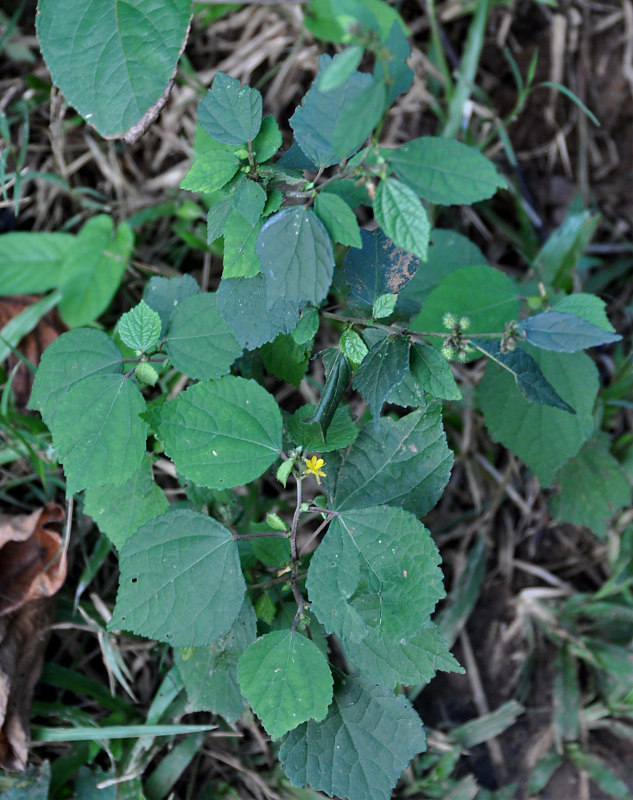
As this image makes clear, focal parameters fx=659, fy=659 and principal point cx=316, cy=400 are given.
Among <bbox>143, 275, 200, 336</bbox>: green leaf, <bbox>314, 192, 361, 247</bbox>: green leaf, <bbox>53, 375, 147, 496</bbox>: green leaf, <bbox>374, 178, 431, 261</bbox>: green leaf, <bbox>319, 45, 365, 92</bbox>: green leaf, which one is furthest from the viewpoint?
<bbox>143, 275, 200, 336</bbox>: green leaf

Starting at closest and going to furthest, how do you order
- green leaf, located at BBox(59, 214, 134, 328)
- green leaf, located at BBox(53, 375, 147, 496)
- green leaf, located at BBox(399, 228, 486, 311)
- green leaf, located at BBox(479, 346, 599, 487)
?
green leaf, located at BBox(53, 375, 147, 496)
green leaf, located at BBox(479, 346, 599, 487)
green leaf, located at BBox(399, 228, 486, 311)
green leaf, located at BBox(59, 214, 134, 328)

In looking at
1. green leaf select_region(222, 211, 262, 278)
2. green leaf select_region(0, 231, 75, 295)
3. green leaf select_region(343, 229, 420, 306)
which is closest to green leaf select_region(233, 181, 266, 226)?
green leaf select_region(222, 211, 262, 278)

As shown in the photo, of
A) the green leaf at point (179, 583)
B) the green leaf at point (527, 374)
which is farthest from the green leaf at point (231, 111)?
the green leaf at point (179, 583)

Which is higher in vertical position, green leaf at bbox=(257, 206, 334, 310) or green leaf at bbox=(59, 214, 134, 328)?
green leaf at bbox=(257, 206, 334, 310)

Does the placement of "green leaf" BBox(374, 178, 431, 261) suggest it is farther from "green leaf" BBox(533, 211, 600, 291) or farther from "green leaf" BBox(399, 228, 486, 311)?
"green leaf" BBox(533, 211, 600, 291)

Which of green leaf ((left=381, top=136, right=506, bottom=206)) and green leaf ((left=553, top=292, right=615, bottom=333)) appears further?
green leaf ((left=553, top=292, right=615, bottom=333))

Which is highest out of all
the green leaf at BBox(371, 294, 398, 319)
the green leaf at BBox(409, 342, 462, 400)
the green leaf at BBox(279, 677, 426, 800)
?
the green leaf at BBox(371, 294, 398, 319)

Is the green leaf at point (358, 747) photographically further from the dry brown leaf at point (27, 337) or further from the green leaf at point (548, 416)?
the dry brown leaf at point (27, 337)

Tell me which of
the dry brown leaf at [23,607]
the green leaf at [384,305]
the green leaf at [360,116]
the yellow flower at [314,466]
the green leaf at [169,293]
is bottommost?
the dry brown leaf at [23,607]
